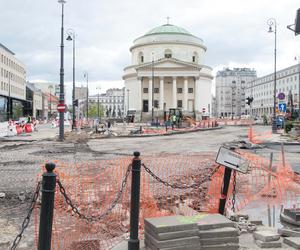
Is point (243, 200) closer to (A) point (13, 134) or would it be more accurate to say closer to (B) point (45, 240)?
(B) point (45, 240)

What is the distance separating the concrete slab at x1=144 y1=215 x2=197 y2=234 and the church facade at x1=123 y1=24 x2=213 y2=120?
92.9 metres

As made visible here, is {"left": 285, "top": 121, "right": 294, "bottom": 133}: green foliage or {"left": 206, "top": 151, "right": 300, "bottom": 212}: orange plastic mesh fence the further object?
{"left": 285, "top": 121, "right": 294, "bottom": 133}: green foliage

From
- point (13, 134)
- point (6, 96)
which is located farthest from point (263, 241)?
point (6, 96)

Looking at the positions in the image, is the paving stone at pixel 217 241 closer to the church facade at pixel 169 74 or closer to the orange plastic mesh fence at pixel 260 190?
the orange plastic mesh fence at pixel 260 190

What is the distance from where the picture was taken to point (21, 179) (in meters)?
11.8

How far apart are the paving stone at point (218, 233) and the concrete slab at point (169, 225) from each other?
16 centimetres

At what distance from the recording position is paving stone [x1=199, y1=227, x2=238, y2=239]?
5.08 metres

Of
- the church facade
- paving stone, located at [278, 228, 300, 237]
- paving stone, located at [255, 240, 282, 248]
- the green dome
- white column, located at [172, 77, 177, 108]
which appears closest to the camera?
paving stone, located at [255, 240, 282, 248]

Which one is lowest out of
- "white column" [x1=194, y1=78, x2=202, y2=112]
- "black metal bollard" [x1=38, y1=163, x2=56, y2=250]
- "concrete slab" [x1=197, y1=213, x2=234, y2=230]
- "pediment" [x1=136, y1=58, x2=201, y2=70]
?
"concrete slab" [x1=197, y1=213, x2=234, y2=230]

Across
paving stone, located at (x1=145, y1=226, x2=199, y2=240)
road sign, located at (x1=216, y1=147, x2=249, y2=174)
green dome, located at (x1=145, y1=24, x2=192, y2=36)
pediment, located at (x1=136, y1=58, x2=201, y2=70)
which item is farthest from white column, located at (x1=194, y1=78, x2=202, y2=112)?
paving stone, located at (x1=145, y1=226, x2=199, y2=240)

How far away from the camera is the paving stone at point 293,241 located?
528cm

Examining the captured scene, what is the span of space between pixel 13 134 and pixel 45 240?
35340 mm

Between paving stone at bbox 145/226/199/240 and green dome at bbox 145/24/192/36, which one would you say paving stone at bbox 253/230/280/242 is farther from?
green dome at bbox 145/24/192/36

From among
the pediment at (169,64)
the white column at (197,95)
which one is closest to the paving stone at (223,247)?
the pediment at (169,64)
